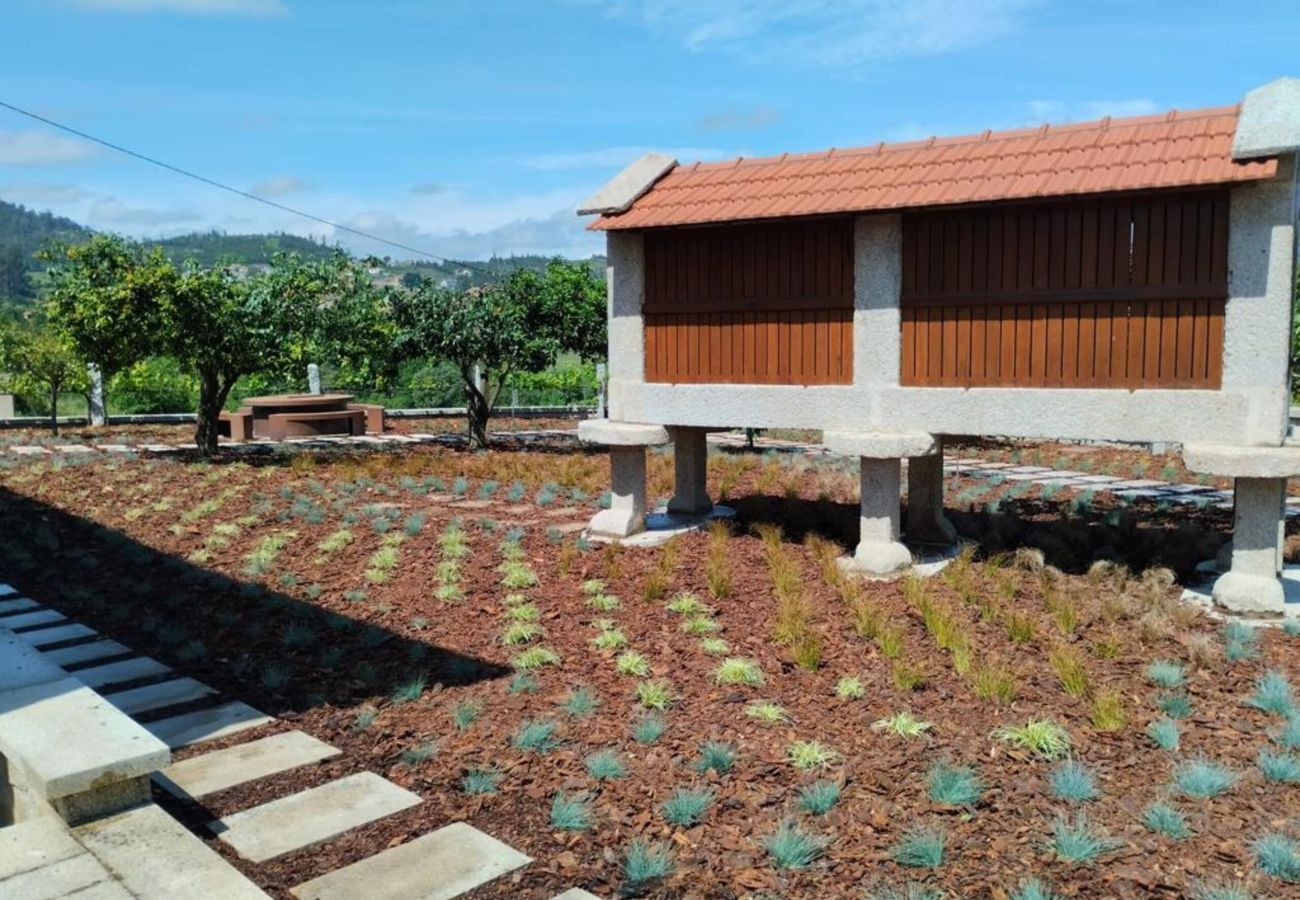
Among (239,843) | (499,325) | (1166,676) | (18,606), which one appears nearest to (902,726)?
(1166,676)

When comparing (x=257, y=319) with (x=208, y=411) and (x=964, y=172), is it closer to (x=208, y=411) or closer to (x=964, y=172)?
(x=208, y=411)

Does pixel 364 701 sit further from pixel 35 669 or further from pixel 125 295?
pixel 125 295

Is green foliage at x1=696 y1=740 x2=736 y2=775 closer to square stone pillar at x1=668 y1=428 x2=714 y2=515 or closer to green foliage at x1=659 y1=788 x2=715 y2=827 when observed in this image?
green foliage at x1=659 y1=788 x2=715 y2=827

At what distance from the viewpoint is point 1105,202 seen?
300 inches

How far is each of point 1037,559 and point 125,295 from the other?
14.7 m

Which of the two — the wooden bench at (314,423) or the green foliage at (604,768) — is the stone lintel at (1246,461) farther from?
the wooden bench at (314,423)

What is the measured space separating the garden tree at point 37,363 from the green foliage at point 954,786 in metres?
23.5

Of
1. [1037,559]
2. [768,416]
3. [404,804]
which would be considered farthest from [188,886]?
[1037,559]

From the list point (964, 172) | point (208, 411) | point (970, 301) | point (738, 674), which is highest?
point (964, 172)

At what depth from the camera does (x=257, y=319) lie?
18031 millimetres

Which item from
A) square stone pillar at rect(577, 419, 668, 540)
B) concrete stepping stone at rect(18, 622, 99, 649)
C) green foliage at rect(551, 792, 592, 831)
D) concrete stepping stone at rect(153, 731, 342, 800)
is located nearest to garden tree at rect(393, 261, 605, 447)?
square stone pillar at rect(577, 419, 668, 540)

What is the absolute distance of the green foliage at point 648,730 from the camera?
18.1ft

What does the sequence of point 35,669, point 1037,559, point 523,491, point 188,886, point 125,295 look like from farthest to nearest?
point 125,295
point 523,491
point 1037,559
point 35,669
point 188,886

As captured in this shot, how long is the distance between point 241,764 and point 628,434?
5126mm
